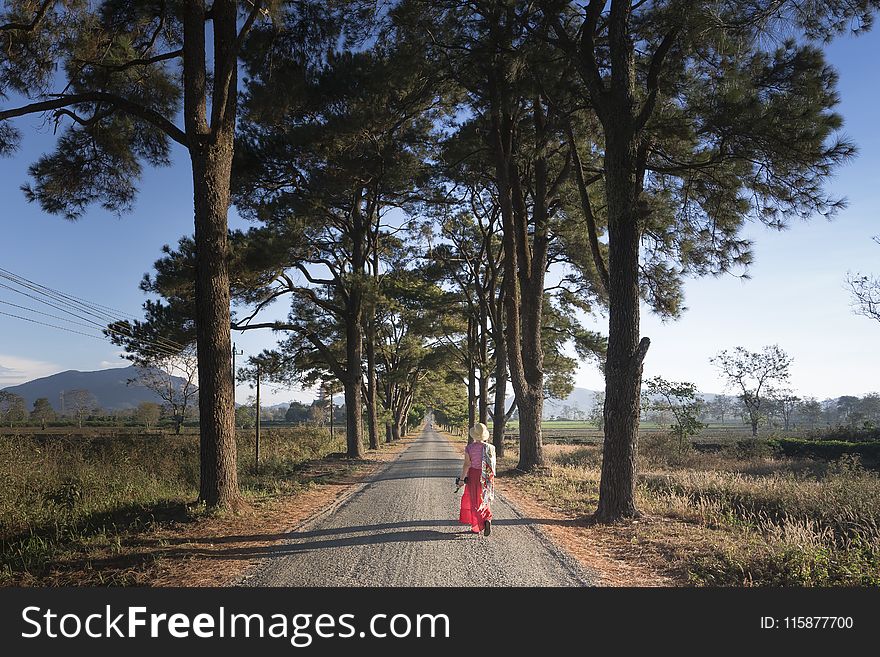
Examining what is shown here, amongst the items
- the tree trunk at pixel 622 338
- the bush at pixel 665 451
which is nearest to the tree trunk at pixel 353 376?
the bush at pixel 665 451

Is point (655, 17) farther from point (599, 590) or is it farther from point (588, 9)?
point (599, 590)

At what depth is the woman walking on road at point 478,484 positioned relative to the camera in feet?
23.4

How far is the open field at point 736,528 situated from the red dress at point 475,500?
1.37 m

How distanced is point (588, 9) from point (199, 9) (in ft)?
23.1

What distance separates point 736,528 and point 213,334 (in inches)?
351

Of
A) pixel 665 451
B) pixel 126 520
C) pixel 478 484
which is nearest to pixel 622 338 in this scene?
pixel 478 484

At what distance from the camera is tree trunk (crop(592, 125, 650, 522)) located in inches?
329

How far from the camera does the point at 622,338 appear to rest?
8.52m

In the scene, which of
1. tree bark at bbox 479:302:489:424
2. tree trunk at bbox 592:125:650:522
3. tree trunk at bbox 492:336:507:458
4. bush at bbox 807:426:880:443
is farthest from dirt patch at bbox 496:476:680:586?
bush at bbox 807:426:880:443

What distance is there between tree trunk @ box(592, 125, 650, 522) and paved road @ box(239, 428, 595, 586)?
1624 mm

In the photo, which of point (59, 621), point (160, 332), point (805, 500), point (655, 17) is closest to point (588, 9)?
point (655, 17)

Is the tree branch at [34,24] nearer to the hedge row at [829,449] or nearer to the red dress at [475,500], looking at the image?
the red dress at [475,500]

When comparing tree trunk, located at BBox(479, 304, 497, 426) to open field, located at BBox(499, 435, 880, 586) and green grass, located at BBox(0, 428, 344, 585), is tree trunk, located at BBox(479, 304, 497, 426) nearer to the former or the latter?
open field, located at BBox(499, 435, 880, 586)

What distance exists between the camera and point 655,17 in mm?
9039
